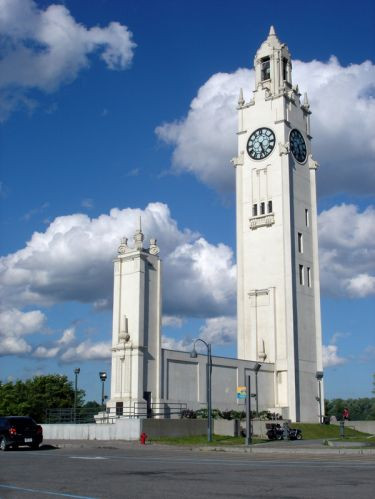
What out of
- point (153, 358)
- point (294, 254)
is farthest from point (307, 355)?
point (153, 358)

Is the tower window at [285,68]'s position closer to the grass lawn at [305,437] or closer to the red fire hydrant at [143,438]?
the grass lawn at [305,437]

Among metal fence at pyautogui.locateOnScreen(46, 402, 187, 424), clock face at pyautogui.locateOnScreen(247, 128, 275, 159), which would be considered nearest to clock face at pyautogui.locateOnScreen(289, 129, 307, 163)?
clock face at pyautogui.locateOnScreen(247, 128, 275, 159)

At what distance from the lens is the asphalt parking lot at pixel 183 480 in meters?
13.8

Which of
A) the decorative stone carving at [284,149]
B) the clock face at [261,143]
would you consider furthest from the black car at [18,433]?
the clock face at [261,143]

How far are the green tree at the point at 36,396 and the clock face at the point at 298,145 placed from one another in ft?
169

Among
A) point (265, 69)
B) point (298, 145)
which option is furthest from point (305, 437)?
point (265, 69)

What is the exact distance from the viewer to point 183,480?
16453 millimetres

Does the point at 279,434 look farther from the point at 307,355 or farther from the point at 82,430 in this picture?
the point at 307,355

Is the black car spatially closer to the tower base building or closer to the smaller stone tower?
the smaller stone tower

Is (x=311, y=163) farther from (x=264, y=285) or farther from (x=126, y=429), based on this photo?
(x=126, y=429)

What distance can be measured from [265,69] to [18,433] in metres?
56.6

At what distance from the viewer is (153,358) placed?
51438mm

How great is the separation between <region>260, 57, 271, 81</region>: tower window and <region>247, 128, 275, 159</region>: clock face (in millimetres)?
7870

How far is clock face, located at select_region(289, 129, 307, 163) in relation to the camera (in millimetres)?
71812
